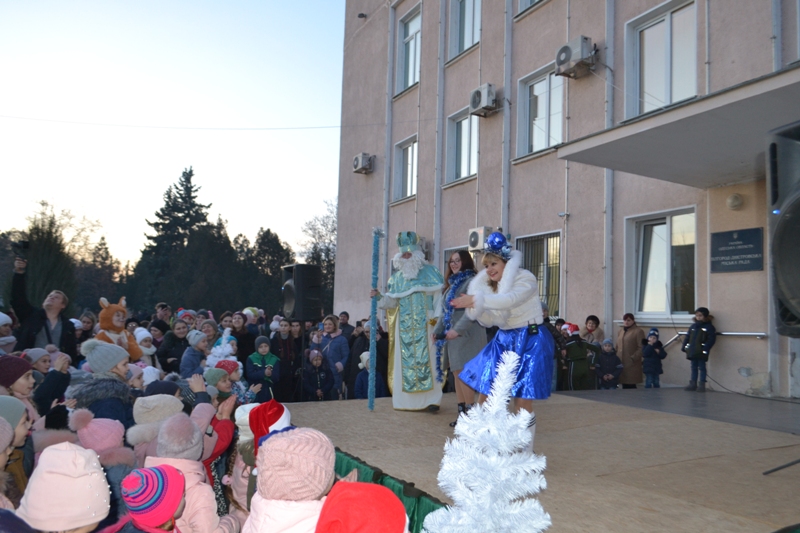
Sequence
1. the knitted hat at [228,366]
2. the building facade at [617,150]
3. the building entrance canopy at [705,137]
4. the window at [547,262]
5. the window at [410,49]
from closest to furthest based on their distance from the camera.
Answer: the knitted hat at [228,366] → the building entrance canopy at [705,137] → the building facade at [617,150] → the window at [547,262] → the window at [410,49]

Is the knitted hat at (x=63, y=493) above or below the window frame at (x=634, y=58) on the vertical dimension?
below

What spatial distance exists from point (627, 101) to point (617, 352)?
3948mm

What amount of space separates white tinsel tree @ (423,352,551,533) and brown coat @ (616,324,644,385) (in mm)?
8237

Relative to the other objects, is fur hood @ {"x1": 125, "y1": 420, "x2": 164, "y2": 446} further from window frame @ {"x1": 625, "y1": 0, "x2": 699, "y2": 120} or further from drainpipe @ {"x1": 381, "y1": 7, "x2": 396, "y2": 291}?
drainpipe @ {"x1": 381, "y1": 7, "x2": 396, "y2": 291}

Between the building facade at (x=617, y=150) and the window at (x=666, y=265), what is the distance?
0.9 inches

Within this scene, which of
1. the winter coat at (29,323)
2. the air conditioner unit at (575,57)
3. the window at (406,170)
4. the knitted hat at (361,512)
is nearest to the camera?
the knitted hat at (361,512)

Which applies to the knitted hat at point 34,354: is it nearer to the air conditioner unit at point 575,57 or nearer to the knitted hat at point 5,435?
the knitted hat at point 5,435

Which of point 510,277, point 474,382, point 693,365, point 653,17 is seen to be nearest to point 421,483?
point 474,382

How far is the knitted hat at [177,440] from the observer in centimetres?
297

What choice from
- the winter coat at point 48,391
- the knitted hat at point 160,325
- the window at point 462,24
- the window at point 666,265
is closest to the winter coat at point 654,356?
the window at point 666,265

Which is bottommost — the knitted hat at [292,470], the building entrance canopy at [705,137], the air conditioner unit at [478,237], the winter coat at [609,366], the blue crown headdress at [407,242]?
the winter coat at [609,366]

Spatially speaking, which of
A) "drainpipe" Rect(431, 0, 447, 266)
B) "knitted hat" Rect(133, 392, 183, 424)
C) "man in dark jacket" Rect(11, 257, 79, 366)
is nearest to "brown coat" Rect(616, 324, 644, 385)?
"drainpipe" Rect(431, 0, 447, 266)

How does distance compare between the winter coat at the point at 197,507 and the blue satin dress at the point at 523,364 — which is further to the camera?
the blue satin dress at the point at 523,364

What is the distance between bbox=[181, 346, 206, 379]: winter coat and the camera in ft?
20.5
